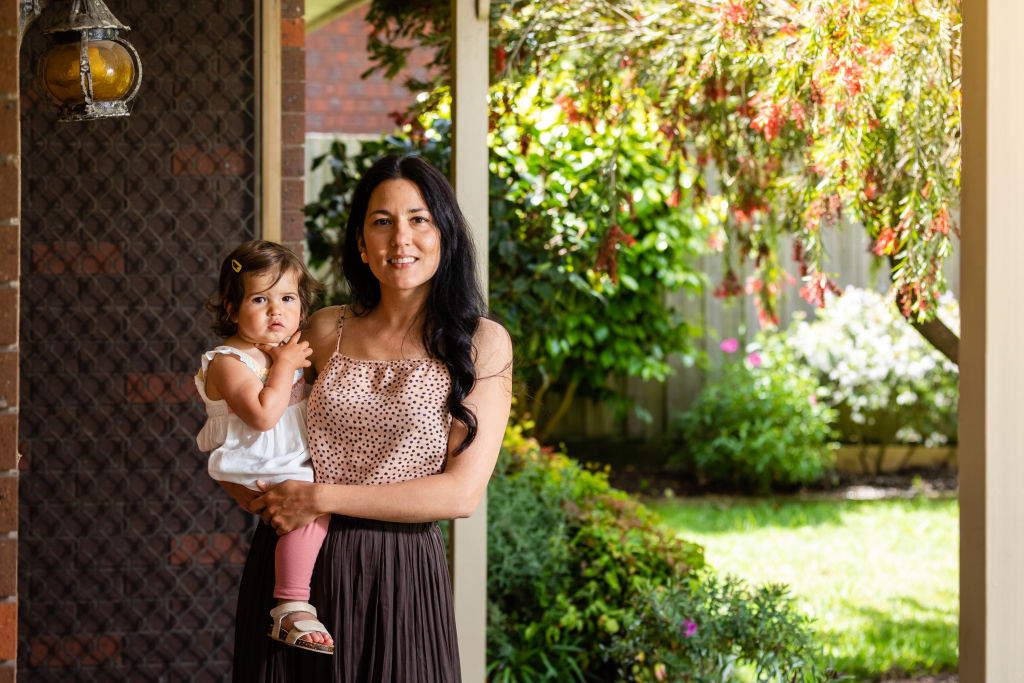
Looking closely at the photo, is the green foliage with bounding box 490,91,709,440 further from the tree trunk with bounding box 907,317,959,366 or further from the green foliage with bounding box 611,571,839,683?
the tree trunk with bounding box 907,317,959,366

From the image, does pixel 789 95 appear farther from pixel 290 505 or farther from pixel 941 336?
pixel 290 505

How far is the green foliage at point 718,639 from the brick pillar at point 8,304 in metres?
2.15

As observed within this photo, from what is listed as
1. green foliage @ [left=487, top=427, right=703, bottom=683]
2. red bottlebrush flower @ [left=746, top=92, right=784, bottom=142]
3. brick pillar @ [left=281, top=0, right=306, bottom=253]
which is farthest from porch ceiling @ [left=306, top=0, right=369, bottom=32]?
green foliage @ [left=487, top=427, right=703, bottom=683]

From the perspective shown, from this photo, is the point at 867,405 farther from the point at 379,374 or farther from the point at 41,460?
the point at 379,374

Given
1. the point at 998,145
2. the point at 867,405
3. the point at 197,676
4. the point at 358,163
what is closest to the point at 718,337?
the point at 867,405

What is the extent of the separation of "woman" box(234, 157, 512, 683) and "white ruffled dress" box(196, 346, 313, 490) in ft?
0.10

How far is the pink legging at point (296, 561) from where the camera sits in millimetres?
1888

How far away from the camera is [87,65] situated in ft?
6.41

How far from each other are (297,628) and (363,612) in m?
0.13

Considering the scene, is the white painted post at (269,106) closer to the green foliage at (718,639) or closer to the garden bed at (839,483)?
the green foliage at (718,639)

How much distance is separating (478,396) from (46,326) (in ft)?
7.16

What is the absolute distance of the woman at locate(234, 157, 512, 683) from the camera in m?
1.90

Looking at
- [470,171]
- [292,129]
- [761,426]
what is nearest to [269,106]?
[292,129]

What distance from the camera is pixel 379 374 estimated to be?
198 centimetres
